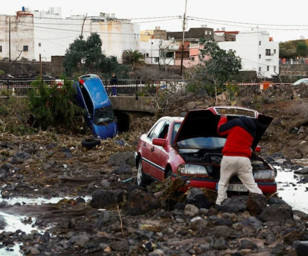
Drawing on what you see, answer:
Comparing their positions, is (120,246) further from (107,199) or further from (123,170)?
(123,170)

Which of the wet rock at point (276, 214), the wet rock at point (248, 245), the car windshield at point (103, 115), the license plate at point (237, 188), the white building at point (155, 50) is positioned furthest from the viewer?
the white building at point (155, 50)

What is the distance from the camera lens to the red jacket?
11625 mm

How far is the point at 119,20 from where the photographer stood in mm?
94438

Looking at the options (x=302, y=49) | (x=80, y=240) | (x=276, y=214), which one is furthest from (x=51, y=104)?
(x=302, y=49)

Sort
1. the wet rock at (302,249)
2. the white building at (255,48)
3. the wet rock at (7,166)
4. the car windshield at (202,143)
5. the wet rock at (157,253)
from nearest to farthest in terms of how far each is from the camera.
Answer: the wet rock at (302,249)
the wet rock at (157,253)
the car windshield at (202,143)
the wet rock at (7,166)
the white building at (255,48)

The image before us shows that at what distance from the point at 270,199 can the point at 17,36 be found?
8049 cm

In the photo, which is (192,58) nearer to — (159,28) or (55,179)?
(159,28)

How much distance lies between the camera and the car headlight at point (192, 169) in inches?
488

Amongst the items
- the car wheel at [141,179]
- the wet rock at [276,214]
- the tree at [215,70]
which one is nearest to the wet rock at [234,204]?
the wet rock at [276,214]

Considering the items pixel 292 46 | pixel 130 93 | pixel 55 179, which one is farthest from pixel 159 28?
→ pixel 55 179

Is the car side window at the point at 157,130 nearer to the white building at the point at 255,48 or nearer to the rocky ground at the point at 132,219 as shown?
the rocky ground at the point at 132,219

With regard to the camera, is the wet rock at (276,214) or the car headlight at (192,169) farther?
the car headlight at (192,169)

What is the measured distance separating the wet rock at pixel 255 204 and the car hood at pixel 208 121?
1.96m

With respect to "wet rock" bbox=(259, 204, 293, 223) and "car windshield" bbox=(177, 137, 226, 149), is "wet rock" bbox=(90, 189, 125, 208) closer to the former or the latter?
"car windshield" bbox=(177, 137, 226, 149)
